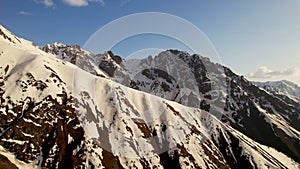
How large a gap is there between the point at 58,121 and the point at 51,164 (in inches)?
996

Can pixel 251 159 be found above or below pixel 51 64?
below

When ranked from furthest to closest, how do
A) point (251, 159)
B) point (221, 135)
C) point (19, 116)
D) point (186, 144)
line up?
point (221, 135) < point (251, 159) < point (186, 144) < point (19, 116)

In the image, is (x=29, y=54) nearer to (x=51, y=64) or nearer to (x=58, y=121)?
(x=51, y=64)

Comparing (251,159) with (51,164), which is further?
(251,159)

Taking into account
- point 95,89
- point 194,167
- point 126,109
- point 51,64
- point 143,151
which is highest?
point 51,64

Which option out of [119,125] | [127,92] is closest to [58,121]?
[119,125]

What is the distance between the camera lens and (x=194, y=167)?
504 ft

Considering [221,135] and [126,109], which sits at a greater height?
[126,109]

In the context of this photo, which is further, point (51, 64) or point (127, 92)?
point (127, 92)

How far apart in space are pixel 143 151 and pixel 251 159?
253 feet

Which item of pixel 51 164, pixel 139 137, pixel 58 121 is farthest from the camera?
pixel 139 137

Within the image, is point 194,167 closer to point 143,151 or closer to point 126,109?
point 143,151

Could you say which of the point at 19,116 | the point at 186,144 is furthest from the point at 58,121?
the point at 186,144

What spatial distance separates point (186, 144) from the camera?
166 meters
